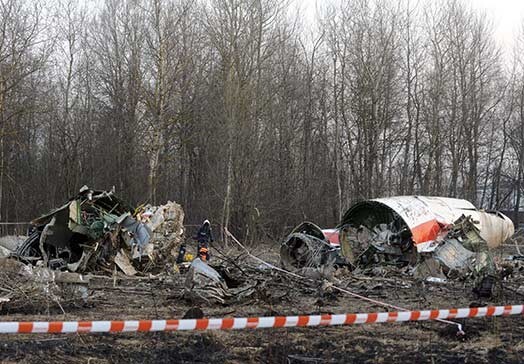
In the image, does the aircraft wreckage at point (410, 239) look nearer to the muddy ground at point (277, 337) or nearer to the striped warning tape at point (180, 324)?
the muddy ground at point (277, 337)

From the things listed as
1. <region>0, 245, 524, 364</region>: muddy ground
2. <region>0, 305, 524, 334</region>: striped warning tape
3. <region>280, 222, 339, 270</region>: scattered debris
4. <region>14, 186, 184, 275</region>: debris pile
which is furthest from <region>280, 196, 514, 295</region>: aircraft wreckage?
<region>0, 305, 524, 334</region>: striped warning tape

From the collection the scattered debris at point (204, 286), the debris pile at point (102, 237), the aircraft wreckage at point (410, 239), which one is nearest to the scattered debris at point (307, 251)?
the aircraft wreckage at point (410, 239)

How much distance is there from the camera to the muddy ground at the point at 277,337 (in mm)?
6363

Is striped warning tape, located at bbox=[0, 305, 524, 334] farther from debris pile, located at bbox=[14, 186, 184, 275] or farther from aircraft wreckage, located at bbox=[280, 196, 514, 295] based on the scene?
debris pile, located at bbox=[14, 186, 184, 275]

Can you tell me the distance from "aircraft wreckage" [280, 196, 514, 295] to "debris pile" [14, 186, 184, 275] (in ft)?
10.4

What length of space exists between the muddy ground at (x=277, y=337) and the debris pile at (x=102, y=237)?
258cm

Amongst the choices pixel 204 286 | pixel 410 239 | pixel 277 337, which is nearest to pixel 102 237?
pixel 204 286

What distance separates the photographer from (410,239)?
A: 47.6 feet

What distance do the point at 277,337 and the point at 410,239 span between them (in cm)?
791

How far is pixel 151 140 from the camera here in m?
31.1

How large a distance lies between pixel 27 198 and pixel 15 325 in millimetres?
28231

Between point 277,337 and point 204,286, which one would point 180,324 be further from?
point 204,286

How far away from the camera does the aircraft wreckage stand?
13766 mm

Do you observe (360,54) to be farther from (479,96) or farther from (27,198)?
(27,198)
